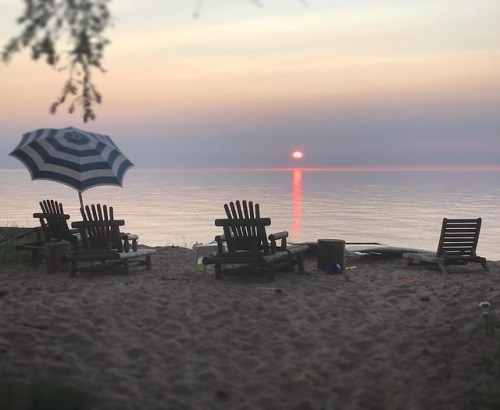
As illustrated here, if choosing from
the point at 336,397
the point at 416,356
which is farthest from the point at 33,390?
the point at 416,356

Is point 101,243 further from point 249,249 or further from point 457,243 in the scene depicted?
point 457,243

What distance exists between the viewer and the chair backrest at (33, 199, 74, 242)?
35.7 feet

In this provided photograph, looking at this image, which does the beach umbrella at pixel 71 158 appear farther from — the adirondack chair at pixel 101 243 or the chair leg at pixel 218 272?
the chair leg at pixel 218 272

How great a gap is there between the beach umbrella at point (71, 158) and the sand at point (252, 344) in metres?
2.35

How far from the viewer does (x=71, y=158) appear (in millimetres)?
10852

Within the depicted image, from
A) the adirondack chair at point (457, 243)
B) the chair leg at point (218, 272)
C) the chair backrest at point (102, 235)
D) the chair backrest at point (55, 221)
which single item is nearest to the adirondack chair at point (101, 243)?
the chair backrest at point (102, 235)

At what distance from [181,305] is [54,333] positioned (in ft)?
6.17

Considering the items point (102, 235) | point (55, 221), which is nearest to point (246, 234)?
point (102, 235)

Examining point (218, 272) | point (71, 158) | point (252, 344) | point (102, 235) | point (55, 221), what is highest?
point (71, 158)

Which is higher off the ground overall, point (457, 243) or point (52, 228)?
point (52, 228)

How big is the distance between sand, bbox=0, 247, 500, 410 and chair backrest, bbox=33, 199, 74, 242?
1884mm

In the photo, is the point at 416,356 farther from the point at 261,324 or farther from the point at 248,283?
the point at 248,283

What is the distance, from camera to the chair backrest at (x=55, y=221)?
428 inches

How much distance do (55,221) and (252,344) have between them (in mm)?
6329
